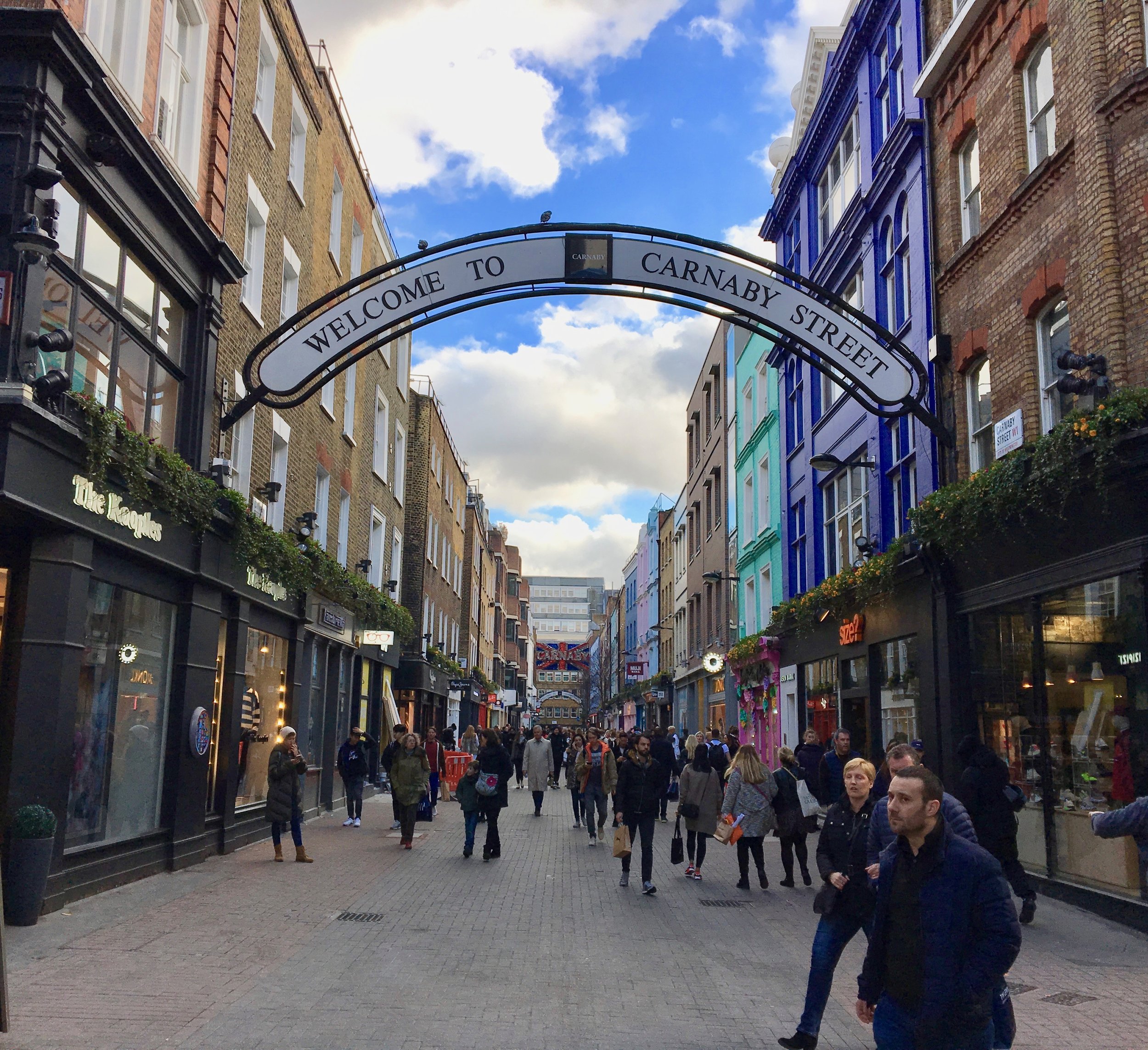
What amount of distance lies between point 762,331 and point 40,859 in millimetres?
9652

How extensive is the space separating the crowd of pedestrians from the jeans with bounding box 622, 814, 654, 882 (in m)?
0.02

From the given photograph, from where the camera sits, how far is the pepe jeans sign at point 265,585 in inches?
609

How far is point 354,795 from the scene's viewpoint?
19.6m

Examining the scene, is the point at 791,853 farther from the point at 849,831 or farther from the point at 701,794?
the point at 849,831

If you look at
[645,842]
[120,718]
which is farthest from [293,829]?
[645,842]

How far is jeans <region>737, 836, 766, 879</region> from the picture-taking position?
41.7ft

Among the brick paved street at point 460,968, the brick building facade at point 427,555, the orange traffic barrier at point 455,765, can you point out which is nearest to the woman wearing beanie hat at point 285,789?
the brick paved street at point 460,968

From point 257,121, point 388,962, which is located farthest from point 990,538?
point 257,121

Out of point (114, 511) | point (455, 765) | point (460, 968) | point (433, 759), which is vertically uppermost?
point (114, 511)

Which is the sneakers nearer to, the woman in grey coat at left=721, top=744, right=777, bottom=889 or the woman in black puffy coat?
the woman in grey coat at left=721, top=744, right=777, bottom=889

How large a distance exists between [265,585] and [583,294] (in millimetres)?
6644

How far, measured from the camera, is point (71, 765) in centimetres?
1012

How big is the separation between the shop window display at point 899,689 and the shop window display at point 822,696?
3131mm

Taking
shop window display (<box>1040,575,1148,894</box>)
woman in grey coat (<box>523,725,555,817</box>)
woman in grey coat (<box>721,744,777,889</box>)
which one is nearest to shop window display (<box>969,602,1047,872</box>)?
shop window display (<box>1040,575,1148,894</box>)
